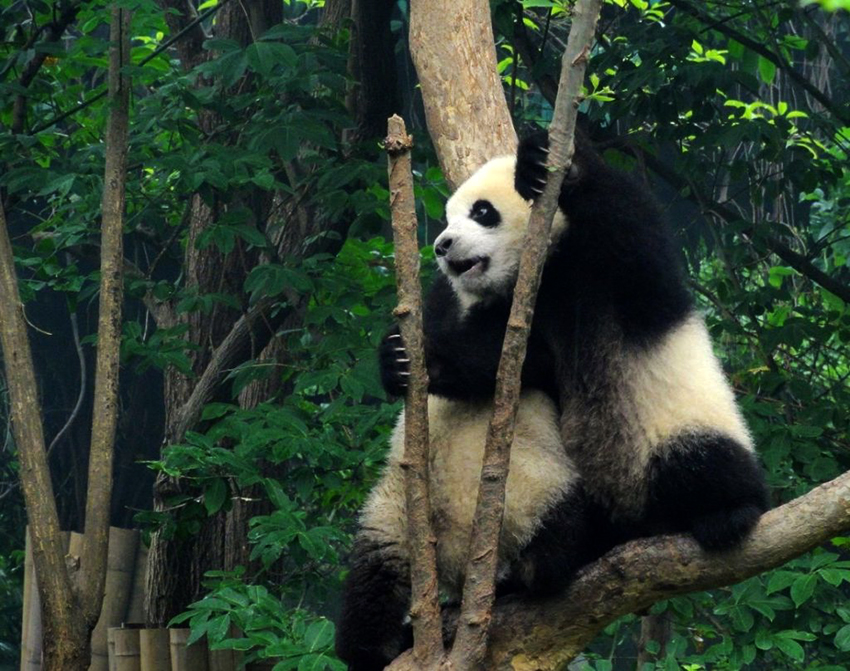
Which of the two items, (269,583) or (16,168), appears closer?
(16,168)

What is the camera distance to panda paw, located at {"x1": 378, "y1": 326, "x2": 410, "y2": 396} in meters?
2.74

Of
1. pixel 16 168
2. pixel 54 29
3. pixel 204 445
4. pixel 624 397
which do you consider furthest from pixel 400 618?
pixel 54 29

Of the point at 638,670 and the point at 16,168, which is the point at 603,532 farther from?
the point at 16,168

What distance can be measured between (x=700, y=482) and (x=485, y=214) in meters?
0.92

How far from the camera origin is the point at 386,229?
823 centimetres

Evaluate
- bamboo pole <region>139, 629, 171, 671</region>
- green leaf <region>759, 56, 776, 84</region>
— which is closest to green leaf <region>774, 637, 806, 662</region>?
bamboo pole <region>139, 629, 171, 671</region>

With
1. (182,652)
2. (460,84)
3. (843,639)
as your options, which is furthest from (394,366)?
(182,652)

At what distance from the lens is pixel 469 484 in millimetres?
2887

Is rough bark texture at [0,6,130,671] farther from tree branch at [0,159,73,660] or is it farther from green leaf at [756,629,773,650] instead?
green leaf at [756,629,773,650]

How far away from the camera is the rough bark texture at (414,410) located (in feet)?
7.81

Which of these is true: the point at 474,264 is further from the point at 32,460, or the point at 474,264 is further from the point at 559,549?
the point at 32,460

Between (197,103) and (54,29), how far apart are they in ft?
2.77

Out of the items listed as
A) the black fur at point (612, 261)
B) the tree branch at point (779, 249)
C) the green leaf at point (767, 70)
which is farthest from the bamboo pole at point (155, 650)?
the green leaf at point (767, 70)

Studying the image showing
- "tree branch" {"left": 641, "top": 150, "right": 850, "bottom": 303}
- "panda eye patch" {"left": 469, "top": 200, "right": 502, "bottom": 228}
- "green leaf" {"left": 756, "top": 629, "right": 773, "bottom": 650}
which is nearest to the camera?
"panda eye patch" {"left": 469, "top": 200, "right": 502, "bottom": 228}
